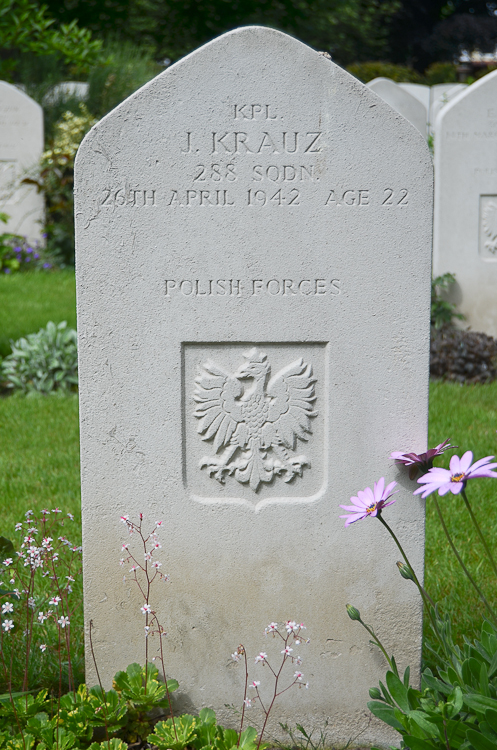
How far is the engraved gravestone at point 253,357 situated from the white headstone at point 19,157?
8235 millimetres

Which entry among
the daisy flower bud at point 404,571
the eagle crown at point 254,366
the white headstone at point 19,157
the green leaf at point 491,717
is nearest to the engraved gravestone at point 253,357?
the eagle crown at point 254,366

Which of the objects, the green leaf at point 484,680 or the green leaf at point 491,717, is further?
the green leaf at point 484,680

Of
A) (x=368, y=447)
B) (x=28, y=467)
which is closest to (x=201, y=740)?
(x=368, y=447)

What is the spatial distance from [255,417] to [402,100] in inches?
295

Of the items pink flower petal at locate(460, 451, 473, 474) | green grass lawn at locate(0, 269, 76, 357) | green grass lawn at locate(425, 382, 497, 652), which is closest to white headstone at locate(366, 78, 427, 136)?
green grass lawn at locate(0, 269, 76, 357)

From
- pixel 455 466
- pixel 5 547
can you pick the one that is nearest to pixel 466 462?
pixel 455 466

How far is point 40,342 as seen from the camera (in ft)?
18.0

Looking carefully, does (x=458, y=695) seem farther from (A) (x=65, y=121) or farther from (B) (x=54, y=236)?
(A) (x=65, y=121)

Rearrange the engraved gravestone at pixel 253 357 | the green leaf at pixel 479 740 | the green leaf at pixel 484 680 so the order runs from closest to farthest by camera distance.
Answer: the green leaf at pixel 479 740 → the green leaf at pixel 484 680 → the engraved gravestone at pixel 253 357

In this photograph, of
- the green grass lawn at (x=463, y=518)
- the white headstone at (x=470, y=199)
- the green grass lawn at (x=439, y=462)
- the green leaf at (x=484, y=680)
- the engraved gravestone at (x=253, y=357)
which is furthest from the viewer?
the white headstone at (x=470, y=199)

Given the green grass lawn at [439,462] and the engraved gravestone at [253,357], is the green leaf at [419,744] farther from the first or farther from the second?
the green grass lawn at [439,462]

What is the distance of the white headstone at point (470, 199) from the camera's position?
238 inches

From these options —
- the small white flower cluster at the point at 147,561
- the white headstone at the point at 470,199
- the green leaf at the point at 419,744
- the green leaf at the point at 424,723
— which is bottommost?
the green leaf at the point at 419,744

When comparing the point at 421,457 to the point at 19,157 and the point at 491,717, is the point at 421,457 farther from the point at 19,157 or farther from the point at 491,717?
the point at 19,157
